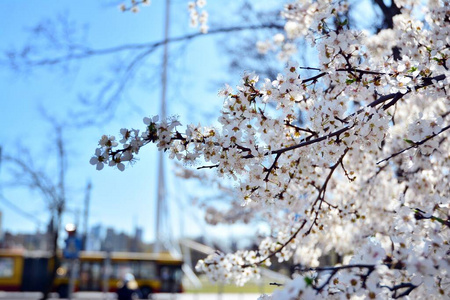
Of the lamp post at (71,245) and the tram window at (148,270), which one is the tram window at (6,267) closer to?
the tram window at (148,270)

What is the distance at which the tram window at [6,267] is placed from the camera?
18.8 m

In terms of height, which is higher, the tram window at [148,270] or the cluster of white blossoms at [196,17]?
the cluster of white blossoms at [196,17]

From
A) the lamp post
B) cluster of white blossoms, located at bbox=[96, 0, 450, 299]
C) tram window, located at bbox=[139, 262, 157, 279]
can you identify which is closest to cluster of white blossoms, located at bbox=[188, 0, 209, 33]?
cluster of white blossoms, located at bbox=[96, 0, 450, 299]

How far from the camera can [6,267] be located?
18891 millimetres

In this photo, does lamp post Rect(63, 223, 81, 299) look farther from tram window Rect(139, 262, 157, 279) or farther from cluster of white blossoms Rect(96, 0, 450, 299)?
tram window Rect(139, 262, 157, 279)

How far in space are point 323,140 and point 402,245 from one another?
0.75 metres

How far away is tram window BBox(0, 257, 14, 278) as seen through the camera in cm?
1880

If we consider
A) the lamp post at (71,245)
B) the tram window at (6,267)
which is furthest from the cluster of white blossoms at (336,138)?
the tram window at (6,267)

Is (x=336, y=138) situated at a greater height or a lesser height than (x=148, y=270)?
greater

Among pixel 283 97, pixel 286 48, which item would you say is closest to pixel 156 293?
pixel 286 48

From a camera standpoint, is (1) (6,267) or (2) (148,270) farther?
(2) (148,270)

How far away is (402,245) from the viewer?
1780mm

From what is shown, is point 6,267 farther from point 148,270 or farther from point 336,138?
point 336,138

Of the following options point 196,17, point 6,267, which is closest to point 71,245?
point 196,17
